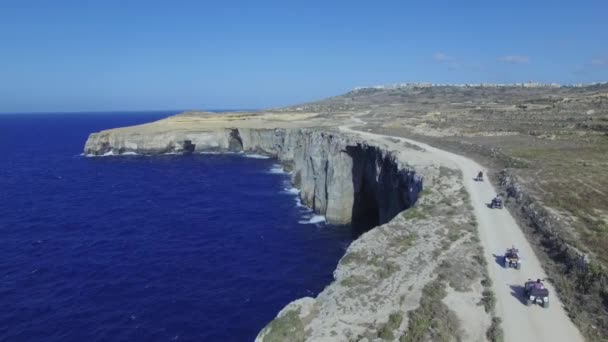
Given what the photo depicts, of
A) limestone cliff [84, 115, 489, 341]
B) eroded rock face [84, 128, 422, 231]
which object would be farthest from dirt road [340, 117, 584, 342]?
eroded rock face [84, 128, 422, 231]

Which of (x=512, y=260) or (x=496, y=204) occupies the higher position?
(x=496, y=204)

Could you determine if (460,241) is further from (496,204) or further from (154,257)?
(154,257)

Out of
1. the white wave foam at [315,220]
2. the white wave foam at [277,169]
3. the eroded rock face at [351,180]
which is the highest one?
the eroded rock face at [351,180]

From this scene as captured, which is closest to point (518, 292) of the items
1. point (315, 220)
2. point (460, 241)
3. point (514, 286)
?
point (514, 286)

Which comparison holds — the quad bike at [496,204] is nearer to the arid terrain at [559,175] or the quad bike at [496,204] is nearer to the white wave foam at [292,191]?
the arid terrain at [559,175]

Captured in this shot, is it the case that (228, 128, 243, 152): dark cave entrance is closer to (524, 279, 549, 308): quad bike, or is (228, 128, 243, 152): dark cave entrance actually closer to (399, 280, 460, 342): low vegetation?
(399, 280, 460, 342): low vegetation

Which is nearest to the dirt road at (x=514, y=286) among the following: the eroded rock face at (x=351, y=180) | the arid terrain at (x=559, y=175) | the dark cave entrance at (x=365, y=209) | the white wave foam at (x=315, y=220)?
the arid terrain at (x=559, y=175)

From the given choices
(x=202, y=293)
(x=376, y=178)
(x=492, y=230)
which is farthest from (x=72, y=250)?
(x=492, y=230)
